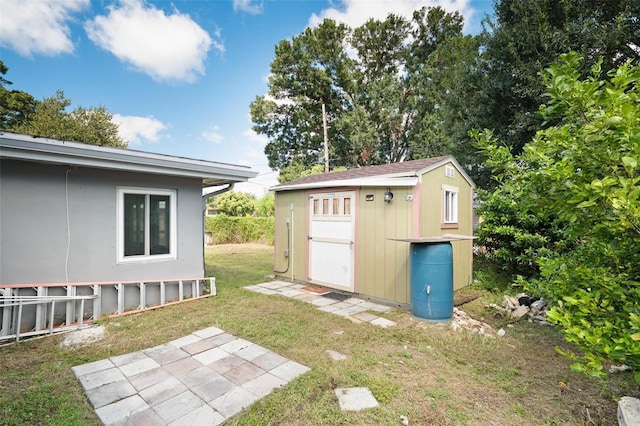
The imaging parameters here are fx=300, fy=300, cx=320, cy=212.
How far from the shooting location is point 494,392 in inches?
97.9

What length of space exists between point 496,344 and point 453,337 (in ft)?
1.53

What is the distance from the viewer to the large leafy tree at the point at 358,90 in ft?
54.8

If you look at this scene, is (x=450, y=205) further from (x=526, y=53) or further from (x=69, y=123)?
(x=69, y=123)

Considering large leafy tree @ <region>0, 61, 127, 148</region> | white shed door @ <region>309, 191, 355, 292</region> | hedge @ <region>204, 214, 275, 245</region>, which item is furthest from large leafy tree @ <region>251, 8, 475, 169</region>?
white shed door @ <region>309, 191, 355, 292</region>

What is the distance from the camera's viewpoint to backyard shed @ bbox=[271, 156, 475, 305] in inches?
191

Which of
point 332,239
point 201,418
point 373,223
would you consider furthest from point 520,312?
point 201,418

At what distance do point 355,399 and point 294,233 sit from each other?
14.8 feet

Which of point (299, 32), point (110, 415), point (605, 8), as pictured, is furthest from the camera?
point (299, 32)

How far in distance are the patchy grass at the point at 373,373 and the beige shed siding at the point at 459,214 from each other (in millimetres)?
1598

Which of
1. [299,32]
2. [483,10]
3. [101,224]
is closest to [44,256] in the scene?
[101,224]

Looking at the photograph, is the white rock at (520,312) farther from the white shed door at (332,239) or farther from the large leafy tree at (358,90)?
the large leafy tree at (358,90)

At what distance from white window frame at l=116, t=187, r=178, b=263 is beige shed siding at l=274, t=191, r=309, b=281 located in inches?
95.5

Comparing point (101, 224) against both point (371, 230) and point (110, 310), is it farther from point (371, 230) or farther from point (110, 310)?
point (371, 230)

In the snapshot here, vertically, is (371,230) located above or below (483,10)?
below
